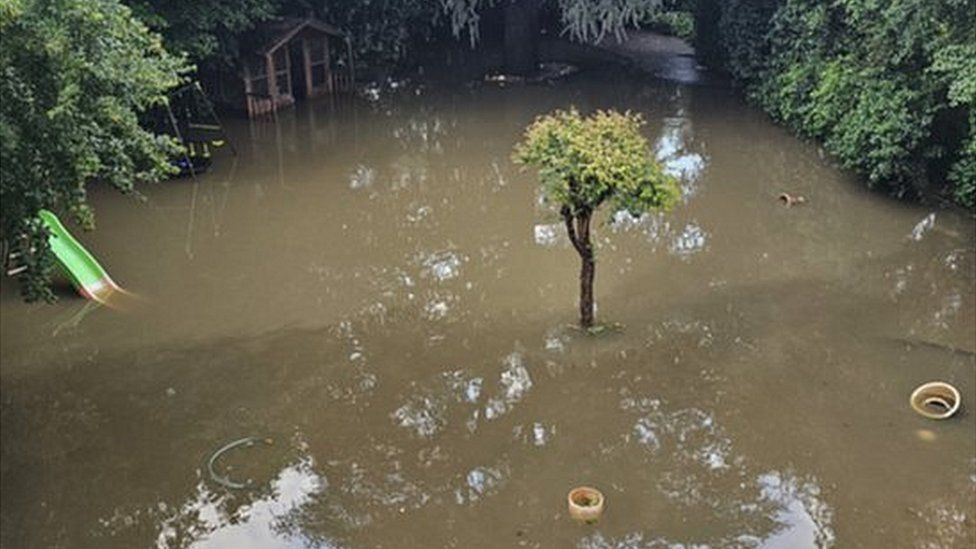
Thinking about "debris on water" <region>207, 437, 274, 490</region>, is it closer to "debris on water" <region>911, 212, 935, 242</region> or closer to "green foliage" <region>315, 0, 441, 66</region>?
"debris on water" <region>911, 212, 935, 242</region>

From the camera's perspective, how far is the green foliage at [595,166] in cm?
813

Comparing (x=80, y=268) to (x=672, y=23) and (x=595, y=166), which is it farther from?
(x=672, y=23)

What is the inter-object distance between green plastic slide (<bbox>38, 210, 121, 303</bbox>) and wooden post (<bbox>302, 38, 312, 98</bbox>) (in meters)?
8.17

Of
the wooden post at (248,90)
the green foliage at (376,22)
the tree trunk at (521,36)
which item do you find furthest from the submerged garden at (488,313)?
the tree trunk at (521,36)

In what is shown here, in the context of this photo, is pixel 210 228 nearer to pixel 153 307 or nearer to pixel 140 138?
pixel 153 307

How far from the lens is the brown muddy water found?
686 cm

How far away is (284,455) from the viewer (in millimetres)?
7465

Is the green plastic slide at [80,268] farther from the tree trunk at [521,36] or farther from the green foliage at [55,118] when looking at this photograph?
the tree trunk at [521,36]

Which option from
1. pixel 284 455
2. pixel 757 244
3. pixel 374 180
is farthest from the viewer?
pixel 374 180

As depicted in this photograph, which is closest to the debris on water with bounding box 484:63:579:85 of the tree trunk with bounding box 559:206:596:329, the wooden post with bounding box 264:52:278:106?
the wooden post with bounding box 264:52:278:106

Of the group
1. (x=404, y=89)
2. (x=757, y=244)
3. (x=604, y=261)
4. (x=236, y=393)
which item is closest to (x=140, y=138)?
(x=236, y=393)

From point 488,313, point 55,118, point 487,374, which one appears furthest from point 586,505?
point 55,118

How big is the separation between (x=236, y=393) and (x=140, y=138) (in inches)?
92.0

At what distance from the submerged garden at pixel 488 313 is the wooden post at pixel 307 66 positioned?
1860 mm
